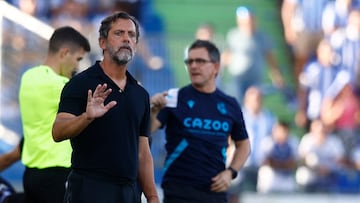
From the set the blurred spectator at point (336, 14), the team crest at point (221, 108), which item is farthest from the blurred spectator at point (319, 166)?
the team crest at point (221, 108)

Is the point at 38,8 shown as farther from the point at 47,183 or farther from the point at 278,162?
the point at 47,183

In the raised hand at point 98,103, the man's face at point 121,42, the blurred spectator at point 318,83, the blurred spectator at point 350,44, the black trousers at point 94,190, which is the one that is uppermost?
the blurred spectator at point 350,44

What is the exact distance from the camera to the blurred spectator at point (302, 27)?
649 inches

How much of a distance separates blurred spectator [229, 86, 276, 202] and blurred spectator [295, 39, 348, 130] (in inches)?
28.0

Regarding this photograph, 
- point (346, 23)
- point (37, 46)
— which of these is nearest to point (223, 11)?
point (346, 23)

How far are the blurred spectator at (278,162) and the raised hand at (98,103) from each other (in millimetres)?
9790

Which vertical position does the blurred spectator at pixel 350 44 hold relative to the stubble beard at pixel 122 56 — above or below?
above

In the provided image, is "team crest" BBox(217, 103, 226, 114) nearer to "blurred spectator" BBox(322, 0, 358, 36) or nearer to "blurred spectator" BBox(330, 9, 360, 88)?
"blurred spectator" BBox(330, 9, 360, 88)

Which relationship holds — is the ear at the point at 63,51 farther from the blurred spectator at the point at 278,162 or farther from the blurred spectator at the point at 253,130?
the blurred spectator at the point at 278,162

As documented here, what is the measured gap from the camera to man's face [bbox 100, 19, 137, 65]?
19.9 feet

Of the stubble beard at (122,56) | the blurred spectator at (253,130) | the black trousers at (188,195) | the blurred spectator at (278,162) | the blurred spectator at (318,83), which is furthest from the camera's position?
the blurred spectator at (318,83)

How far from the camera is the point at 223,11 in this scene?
652 inches

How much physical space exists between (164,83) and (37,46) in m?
2.09

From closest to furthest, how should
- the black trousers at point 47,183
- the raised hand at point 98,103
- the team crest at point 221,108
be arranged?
the raised hand at point 98,103
the black trousers at point 47,183
the team crest at point 221,108
